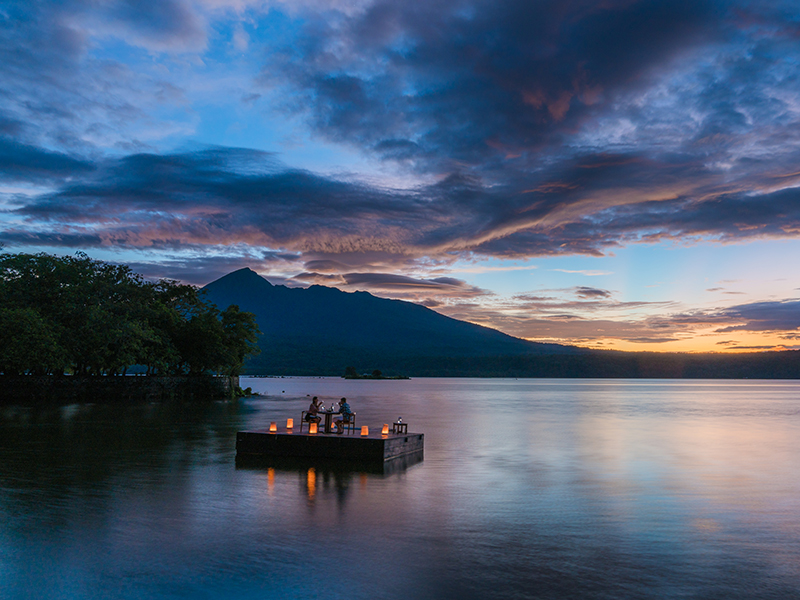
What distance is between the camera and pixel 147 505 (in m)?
15.5

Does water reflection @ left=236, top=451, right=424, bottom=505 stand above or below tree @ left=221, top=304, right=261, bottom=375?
below

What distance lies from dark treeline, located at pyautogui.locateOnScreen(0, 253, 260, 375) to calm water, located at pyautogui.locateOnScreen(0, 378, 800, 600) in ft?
111

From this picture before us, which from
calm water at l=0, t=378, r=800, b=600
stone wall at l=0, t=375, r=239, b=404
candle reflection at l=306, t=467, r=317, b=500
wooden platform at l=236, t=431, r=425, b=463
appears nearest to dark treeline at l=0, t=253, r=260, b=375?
stone wall at l=0, t=375, r=239, b=404

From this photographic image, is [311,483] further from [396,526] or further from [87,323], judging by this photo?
[87,323]

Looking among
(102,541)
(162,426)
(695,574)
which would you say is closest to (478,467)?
(695,574)

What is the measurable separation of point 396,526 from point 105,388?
6768 centimetres

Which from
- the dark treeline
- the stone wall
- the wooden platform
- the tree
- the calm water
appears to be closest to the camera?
the calm water

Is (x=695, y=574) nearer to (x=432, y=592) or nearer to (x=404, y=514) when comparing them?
(x=432, y=592)

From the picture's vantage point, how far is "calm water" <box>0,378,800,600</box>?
1005cm

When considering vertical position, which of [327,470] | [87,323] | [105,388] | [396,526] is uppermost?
[87,323]

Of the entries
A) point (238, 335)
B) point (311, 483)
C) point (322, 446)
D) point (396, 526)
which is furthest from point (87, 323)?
point (396, 526)

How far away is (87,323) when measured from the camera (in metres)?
64.2

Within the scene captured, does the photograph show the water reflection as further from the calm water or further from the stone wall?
the stone wall

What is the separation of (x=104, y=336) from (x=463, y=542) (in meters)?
60.9
